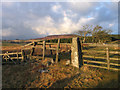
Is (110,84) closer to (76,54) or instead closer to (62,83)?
(62,83)

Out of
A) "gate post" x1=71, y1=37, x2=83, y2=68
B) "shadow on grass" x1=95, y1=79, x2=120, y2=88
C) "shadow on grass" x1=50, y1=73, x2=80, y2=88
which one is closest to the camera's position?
"shadow on grass" x1=95, y1=79, x2=120, y2=88

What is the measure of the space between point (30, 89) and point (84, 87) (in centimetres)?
315

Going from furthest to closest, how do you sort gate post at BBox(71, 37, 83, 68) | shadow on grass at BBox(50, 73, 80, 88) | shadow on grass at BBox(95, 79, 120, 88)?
1. gate post at BBox(71, 37, 83, 68)
2. shadow on grass at BBox(50, 73, 80, 88)
3. shadow on grass at BBox(95, 79, 120, 88)

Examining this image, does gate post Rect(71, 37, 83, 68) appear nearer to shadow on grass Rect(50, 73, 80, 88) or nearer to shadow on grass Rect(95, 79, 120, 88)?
shadow on grass Rect(50, 73, 80, 88)

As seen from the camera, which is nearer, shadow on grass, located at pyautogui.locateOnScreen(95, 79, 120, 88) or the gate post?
shadow on grass, located at pyautogui.locateOnScreen(95, 79, 120, 88)

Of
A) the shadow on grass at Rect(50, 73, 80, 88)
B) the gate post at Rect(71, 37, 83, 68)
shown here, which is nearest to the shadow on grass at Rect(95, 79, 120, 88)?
the shadow on grass at Rect(50, 73, 80, 88)

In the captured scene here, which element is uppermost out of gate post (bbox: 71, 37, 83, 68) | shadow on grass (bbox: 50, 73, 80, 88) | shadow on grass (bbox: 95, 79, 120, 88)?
gate post (bbox: 71, 37, 83, 68)

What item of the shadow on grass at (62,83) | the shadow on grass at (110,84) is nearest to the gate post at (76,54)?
the shadow on grass at (62,83)

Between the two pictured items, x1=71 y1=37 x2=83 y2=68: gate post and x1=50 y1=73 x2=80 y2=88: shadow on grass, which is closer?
x1=50 y1=73 x2=80 y2=88: shadow on grass

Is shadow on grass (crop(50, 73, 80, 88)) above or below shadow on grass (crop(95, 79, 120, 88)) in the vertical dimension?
below

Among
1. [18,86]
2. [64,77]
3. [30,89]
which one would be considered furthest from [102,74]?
[18,86]

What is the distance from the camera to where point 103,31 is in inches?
1014

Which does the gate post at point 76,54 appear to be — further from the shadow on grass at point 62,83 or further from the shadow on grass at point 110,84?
the shadow on grass at point 110,84

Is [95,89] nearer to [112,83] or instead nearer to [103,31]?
[112,83]
